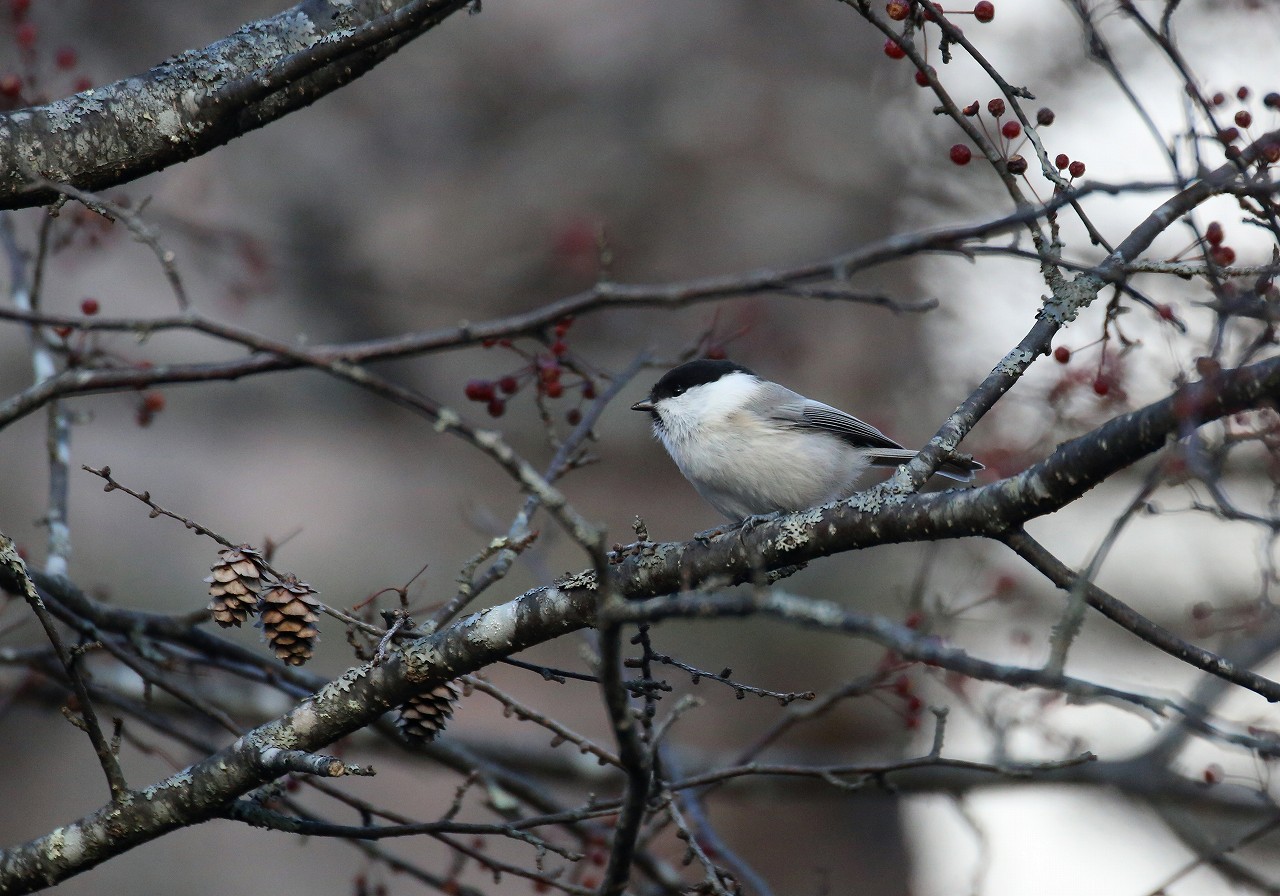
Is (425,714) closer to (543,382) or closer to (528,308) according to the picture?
(543,382)

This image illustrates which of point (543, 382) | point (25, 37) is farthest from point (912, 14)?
point (25, 37)

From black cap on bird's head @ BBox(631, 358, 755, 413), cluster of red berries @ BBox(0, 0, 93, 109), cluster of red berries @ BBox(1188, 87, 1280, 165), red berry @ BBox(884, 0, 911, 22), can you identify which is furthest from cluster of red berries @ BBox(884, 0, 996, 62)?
cluster of red berries @ BBox(0, 0, 93, 109)

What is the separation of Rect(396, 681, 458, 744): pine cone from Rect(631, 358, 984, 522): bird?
1.30 m

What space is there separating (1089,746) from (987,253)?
11.5 ft

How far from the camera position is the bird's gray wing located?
3.63 meters

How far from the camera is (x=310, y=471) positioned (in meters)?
5.57

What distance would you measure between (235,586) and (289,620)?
14 cm

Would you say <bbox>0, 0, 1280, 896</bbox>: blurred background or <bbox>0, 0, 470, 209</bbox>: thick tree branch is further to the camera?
<bbox>0, 0, 1280, 896</bbox>: blurred background

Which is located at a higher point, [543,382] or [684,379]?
[684,379]

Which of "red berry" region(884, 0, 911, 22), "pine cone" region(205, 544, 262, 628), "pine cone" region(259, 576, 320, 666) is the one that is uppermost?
"red berry" region(884, 0, 911, 22)

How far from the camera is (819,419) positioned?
3.66 metres

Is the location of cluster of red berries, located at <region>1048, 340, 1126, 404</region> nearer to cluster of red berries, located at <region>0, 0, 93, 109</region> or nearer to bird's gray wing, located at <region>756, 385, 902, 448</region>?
bird's gray wing, located at <region>756, 385, 902, 448</region>

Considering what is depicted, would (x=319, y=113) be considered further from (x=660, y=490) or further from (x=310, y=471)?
(x=660, y=490)

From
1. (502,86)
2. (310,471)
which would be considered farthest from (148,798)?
(502,86)
